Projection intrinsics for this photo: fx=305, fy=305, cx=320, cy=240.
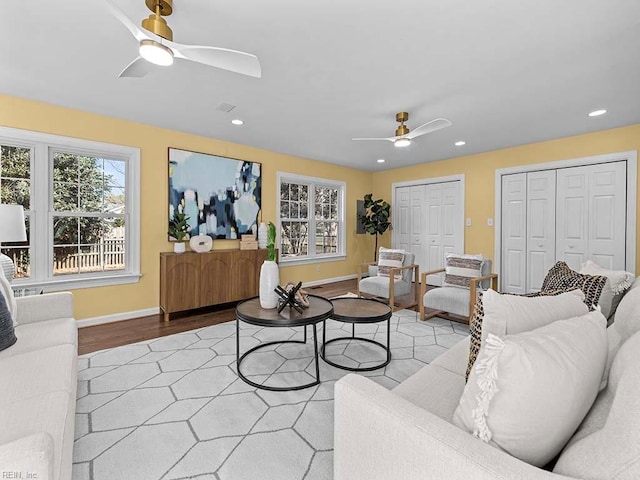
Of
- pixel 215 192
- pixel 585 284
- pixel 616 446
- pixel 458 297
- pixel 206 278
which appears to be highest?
pixel 215 192

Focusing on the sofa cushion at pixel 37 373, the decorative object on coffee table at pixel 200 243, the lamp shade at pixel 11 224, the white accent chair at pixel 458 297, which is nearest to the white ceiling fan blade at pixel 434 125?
the white accent chair at pixel 458 297

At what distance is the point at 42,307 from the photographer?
209 cm

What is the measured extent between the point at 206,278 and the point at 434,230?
4096 mm

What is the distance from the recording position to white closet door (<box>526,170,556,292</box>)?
4.34 metres

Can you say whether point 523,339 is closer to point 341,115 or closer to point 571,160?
point 341,115

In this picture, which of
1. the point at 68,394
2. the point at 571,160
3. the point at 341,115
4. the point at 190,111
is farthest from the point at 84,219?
the point at 571,160

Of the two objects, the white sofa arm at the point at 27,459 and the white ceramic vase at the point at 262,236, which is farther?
the white ceramic vase at the point at 262,236

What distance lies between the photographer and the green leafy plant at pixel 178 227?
382 cm

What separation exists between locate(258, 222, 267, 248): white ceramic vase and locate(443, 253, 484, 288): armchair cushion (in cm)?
259

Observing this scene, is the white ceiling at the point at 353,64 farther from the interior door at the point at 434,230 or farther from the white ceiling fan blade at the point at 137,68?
the interior door at the point at 434,230

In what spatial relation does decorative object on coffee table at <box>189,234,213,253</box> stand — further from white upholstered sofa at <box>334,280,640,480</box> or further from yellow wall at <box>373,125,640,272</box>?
yellow wall at <box>373,125,640,272</box>

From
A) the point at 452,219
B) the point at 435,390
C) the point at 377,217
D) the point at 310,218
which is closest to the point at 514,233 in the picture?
the point at 452,219

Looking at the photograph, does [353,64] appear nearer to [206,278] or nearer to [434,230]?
[206,278]

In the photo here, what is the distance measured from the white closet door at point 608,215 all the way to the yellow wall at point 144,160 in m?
4.40
